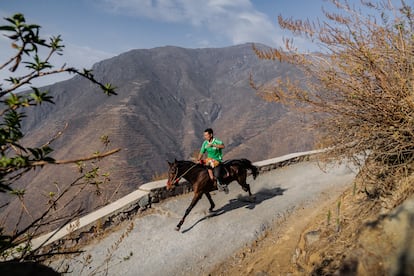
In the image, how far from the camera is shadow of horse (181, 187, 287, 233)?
29.8 feet

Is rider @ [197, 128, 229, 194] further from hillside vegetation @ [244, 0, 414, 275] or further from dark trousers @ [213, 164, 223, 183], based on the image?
hillside vegetation @ [244, 0, 414, 275]

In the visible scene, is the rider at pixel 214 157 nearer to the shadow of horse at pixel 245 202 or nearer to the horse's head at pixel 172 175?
the horse's head at pixel 172 175

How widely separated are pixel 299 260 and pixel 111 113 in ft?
625

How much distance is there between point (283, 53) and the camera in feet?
14.6

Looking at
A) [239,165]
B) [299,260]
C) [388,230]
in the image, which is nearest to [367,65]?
[388,230]

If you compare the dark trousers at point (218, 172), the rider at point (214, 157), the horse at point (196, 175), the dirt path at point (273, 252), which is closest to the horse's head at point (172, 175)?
the horse at point (196, 175)

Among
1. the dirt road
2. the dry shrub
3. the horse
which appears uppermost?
the dry shrub

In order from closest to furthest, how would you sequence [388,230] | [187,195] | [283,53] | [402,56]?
1. [388,230]
2. [402,56]
3. [283,53]
4. [187,195]

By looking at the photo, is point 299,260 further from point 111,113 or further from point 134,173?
point 111,113

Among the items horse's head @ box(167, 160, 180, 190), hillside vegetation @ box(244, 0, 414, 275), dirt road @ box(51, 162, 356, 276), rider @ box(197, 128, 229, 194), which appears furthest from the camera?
rider @ box(197, 128, 229, 194)

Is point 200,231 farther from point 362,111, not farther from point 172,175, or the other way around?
point 362,111

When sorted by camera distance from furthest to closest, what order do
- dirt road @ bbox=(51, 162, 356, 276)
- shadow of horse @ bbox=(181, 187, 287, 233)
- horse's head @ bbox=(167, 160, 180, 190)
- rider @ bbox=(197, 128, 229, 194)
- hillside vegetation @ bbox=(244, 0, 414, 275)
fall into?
1. shadow of horse @ bbox=(181, 187, 287, 233)
2. rider @ bbox=(197, 128, 229, 194)
3. horse's head @ bbox=(167, 160, 180, 190)
4. dirt road @ bbox=(51, 162, 356, 276)
5. hillside vegetation @ bbox=(244, 0, 414, 275)

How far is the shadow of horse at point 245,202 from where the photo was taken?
9.07 metres

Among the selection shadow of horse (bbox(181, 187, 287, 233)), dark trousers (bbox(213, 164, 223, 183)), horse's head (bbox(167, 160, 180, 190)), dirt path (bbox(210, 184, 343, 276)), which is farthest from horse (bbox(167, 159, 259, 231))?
dirt path (bbox(210, 184, 343, 276))
